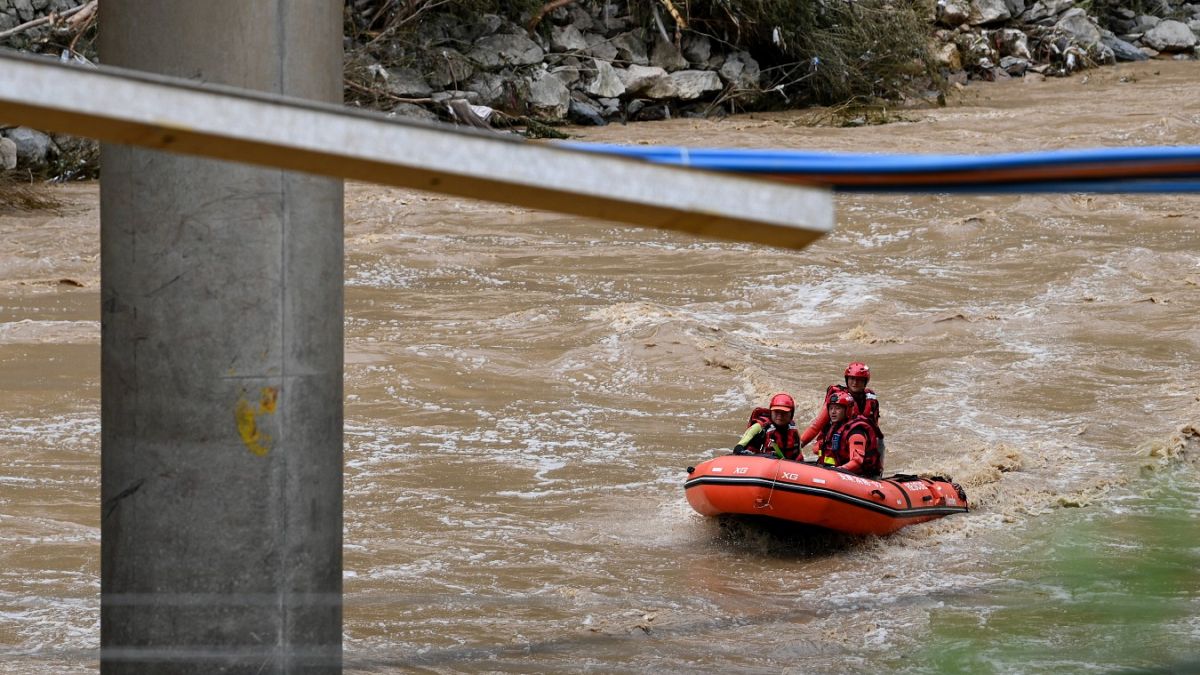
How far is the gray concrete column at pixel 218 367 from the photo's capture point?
8.45 ft

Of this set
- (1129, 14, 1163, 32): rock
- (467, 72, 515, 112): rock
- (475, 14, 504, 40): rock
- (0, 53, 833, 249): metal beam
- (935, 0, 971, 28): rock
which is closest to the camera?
(0, 53, 833, 249): metal beam

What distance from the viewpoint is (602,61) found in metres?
22.9

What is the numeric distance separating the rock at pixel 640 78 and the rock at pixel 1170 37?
10.3 metres

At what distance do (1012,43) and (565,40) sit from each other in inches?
334

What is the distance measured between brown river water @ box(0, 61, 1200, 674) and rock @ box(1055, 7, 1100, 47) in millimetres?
7786

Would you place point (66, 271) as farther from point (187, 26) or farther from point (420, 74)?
point (187, 26)

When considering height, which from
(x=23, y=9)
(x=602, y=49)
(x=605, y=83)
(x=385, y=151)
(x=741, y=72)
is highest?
(x=602, y=49)

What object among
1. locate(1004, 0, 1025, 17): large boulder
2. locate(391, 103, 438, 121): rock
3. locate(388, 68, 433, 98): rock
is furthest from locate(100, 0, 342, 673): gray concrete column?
locate(1004, 0, 1025, 17): large boulder

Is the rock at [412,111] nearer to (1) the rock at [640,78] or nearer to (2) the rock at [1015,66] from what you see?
(1) the rock at [640,78]

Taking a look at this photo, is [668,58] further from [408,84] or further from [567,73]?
[408,84]

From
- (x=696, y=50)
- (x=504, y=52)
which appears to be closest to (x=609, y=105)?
(x=504, y=52)

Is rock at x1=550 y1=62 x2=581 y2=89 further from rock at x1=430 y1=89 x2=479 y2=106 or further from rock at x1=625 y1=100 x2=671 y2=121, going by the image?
rock at x1=430 y1=89 x2=479 y2=106

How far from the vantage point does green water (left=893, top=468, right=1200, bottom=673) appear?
2432 millimetres

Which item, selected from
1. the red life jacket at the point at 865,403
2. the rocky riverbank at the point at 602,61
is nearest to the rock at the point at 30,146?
the rocky riverbank at the point at 602,61
